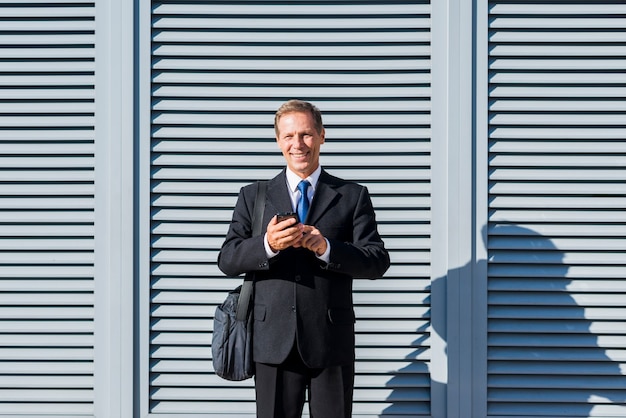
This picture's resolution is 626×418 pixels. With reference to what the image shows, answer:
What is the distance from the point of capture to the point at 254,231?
290cm

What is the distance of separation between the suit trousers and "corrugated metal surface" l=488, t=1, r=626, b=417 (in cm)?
140

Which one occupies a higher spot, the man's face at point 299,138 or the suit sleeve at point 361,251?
the man's face at point 299,138

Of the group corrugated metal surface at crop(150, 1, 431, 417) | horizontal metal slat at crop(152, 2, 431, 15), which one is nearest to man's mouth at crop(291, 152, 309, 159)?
Result: corrugated metal surface at crop(150, 1, 431, 417)

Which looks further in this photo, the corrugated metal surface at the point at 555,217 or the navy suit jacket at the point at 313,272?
the corrugated metal surface at the point at 555,217

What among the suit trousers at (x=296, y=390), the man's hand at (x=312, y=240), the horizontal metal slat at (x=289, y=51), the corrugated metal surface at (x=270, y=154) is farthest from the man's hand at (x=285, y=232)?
the horizontal metal slat at (x=289, y=51)

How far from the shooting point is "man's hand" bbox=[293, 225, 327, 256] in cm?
Answer: 261

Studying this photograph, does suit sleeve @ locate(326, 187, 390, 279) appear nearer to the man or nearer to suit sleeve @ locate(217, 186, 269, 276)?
the man

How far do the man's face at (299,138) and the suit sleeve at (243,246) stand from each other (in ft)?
0.90

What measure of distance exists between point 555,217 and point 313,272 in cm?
173

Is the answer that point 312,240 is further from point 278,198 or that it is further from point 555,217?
point 555,217

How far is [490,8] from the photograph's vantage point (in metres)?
3.88

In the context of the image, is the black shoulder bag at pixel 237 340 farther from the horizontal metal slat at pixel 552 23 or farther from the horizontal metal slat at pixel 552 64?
the horizontal metal slat at pixel 552 23

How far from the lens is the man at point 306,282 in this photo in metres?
2.74

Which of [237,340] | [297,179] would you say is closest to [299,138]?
[297,179]
